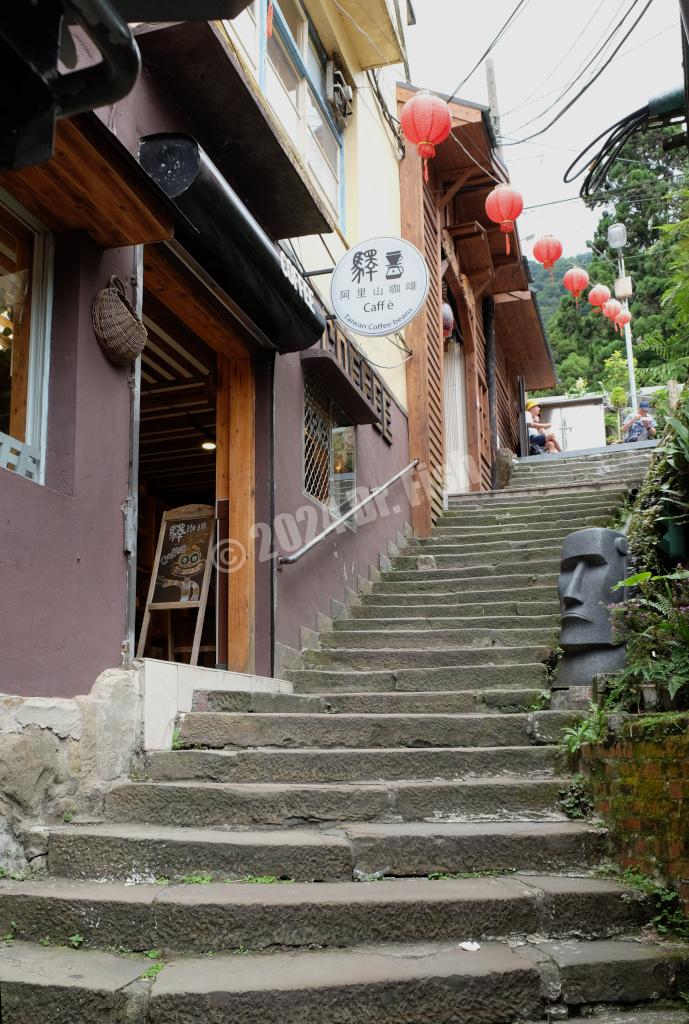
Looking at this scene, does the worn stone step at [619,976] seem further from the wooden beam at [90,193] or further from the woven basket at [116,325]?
the wooden beam at [90,193]

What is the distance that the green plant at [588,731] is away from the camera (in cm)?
400

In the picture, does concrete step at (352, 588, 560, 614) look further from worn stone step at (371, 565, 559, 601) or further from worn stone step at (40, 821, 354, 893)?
worn stone step at (40, 821, 354, 893)

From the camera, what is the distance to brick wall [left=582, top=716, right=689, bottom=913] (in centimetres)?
319

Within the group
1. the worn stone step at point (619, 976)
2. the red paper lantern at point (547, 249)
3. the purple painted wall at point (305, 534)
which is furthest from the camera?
the red paper lantern at point (547, 249)

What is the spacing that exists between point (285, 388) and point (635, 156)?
25051mm

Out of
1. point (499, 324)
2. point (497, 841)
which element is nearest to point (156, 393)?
point (497, 841)

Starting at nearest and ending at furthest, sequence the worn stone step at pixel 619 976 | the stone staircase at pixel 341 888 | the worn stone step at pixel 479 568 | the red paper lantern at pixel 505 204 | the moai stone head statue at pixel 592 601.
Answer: the stone staircase at pixel 341 888
the worn stone step at pixel 619 976
the moai stone head statue at pixel 592 601
the worn stone step at pixel 479 568
the red paper lantern at pixel 505 204

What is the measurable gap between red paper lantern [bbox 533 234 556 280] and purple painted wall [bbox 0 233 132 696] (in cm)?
872

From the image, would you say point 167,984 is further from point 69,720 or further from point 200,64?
point 200,64

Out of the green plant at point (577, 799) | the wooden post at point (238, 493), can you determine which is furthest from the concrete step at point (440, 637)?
the green plant at point (577, 799)

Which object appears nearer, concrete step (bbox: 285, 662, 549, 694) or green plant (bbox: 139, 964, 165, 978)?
green plant (bbox: 139, 964, 165, 978)

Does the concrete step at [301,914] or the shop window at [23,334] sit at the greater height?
the shop window at [23,334]

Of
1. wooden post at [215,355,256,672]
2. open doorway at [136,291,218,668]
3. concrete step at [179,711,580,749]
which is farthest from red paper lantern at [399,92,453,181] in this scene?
concrete step at [179,711,580,749]

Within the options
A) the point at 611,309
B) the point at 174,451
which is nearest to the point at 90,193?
the point at 174,451
